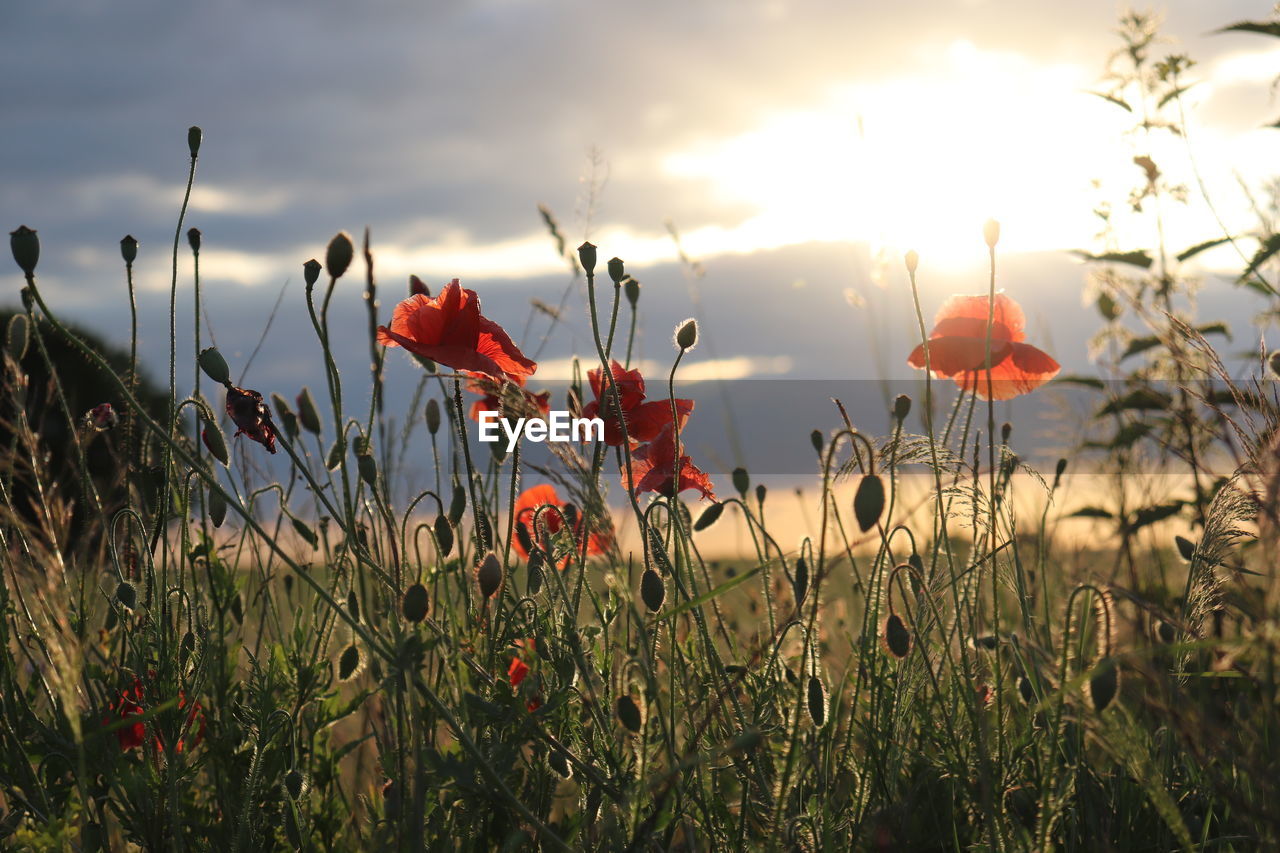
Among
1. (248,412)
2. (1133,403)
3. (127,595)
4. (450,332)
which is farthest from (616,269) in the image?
(1133,403)

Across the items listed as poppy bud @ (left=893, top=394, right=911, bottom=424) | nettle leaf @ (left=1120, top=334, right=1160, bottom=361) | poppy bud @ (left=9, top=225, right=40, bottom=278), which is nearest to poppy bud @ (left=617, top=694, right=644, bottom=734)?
poppy bud @ (left=893, top=394, right=911, bottom=424)

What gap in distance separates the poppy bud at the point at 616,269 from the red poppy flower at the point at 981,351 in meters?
0.78

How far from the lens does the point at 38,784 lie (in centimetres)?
155

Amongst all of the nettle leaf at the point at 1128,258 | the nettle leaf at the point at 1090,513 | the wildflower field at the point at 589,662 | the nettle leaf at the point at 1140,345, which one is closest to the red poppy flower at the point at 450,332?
the wildflower field at the point at 589,662

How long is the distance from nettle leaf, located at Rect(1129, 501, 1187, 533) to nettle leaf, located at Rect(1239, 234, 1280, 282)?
1.08m

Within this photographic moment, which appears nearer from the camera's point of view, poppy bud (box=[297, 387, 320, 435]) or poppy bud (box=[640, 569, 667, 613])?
poppy bud (box=[640, 569, 667, 613])

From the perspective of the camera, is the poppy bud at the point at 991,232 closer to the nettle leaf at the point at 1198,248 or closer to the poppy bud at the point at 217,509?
the nettle leaf at the point at 1198,248

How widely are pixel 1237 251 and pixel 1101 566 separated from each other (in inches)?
62.4

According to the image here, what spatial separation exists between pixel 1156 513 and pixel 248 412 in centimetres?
254

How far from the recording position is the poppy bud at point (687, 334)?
1642 mm

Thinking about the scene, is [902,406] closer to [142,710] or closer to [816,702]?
[816,702]

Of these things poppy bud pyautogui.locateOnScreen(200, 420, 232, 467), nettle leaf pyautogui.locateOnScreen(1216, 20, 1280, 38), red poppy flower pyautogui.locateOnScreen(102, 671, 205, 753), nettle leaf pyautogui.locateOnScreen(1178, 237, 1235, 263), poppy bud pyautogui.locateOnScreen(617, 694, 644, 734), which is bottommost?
red poppy flower pyautogui.locateOnScreen(102, 671, 205, 753)

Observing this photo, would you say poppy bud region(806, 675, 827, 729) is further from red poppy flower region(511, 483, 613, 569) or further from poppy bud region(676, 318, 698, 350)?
poppy bud region(676, 318, 698, 350)

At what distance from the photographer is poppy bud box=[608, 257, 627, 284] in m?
1.58
